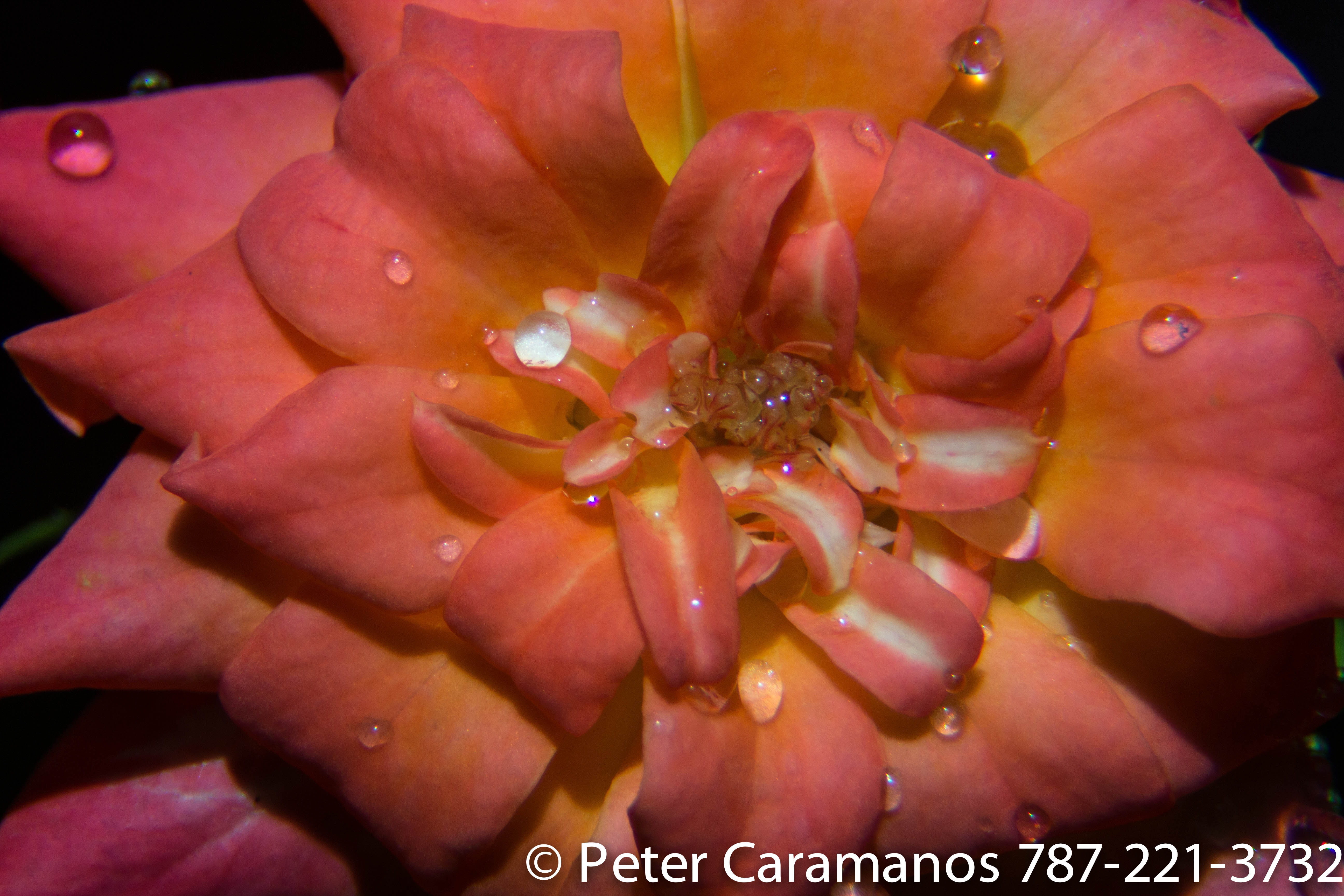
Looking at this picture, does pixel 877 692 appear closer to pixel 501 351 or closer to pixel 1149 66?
pixel 501 351

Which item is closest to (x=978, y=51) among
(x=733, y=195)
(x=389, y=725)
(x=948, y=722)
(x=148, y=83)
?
(x=733, y=195)

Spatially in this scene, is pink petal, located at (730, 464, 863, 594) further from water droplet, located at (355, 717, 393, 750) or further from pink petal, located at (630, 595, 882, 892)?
water droplet, located at (355, 717, 393, 750)

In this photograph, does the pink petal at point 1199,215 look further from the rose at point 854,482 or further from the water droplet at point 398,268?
the water droplet at point 398,268


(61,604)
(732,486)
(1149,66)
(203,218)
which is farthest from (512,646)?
(1149,66)

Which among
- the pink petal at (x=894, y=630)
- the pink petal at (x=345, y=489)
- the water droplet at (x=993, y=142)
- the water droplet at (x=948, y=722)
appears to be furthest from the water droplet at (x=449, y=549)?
the water droplet at (x=993, y=142)

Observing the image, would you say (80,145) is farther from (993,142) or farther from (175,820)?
(993,142)

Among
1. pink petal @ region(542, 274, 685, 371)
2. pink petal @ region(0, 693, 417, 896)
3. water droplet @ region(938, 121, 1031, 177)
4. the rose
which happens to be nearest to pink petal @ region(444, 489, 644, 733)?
the rose
